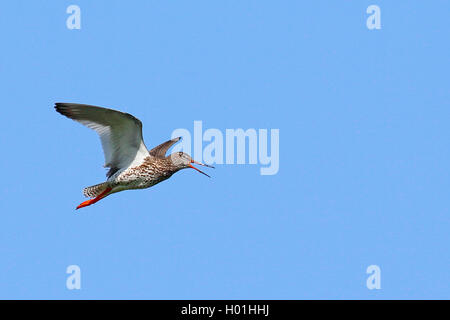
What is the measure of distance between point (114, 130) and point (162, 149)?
1.74 metres

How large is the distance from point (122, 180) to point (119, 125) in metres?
0.92

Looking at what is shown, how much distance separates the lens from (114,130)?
14.9m

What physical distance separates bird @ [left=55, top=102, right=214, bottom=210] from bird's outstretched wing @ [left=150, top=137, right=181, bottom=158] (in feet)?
1.34

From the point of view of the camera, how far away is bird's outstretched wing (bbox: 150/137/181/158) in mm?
16125

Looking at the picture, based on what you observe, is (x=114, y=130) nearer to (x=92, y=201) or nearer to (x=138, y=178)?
(x=138, y=178)

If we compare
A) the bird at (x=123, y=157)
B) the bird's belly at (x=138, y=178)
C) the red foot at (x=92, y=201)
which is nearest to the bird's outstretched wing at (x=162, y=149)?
the bird at (x=123, y=157)

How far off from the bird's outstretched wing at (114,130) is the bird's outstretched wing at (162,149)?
81 cm

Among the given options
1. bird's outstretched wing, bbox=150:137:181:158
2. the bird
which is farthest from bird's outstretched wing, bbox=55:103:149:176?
bird's outstretched wing, bbox=150:137:181:158

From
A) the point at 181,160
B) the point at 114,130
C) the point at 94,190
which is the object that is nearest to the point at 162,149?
the point at 181,160

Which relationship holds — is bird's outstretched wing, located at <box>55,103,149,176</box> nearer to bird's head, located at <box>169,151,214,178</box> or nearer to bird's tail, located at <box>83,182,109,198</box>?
bird's tail, located at <box>83,182,109,198</box>
